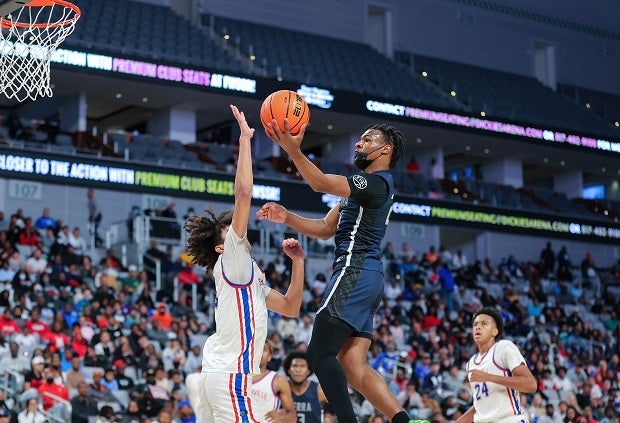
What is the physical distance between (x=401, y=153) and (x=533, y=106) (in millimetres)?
26024

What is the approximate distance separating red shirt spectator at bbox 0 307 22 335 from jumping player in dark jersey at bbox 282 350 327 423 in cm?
731

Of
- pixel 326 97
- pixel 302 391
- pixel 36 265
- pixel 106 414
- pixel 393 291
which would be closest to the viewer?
pixel 302 391

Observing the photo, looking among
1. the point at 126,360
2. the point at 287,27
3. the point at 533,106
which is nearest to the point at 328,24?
the point at 287,27

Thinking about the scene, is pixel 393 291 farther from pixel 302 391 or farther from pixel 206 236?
pixel 206 236

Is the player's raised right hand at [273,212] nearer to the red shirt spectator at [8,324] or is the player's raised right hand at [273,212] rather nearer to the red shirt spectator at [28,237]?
the red shirt spectator at [8,324]

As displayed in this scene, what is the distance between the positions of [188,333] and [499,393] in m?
9.47

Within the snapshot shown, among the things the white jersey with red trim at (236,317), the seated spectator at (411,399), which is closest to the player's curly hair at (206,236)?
the white jersey with red trim at (236,317)

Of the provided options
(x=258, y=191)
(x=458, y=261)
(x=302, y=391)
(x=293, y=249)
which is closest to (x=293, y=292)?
(x=293, y=249)

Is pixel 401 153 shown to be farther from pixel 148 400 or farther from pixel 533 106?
pixel 533 106

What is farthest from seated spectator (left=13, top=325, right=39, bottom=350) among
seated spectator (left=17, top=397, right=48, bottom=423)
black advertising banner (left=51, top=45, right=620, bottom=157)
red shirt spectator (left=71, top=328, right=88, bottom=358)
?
black advertising banner (left=51, top=45, right=620, bottom=157)

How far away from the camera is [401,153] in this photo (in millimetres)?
6781

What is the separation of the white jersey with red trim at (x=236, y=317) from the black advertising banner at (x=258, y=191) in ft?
52.5

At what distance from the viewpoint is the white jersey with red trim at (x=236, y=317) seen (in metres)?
6.04

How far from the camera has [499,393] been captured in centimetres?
812
